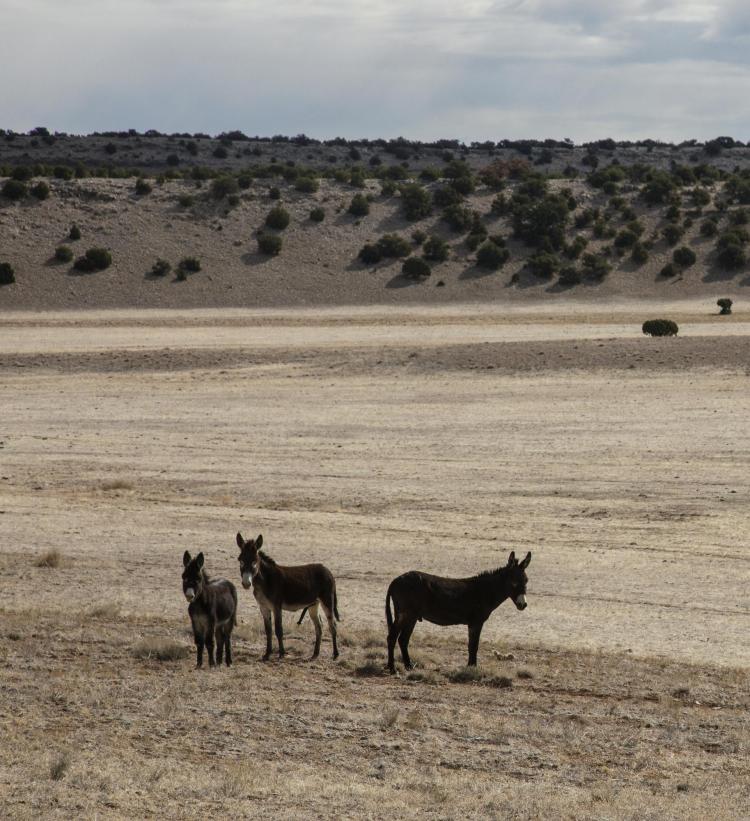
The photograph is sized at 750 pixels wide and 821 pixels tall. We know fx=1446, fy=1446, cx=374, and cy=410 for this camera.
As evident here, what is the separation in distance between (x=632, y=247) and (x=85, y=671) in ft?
243

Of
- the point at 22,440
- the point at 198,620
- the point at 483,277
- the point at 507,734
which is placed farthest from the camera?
the point at 483,277

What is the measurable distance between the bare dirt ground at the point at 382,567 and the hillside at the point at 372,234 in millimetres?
27087

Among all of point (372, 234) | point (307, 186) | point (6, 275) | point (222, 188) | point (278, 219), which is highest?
point (307, 186)

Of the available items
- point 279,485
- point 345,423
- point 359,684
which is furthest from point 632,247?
point 359,684

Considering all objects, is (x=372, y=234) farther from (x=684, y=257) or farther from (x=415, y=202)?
(x=684, y=257)

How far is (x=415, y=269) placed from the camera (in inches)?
3083

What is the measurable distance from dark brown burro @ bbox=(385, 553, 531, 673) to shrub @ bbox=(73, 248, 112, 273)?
6418 centimetres

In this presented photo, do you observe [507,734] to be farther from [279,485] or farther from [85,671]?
[279,485]

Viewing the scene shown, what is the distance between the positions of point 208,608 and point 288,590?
0.94 metres

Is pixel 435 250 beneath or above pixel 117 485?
above

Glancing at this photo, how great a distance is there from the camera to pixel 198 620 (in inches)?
535

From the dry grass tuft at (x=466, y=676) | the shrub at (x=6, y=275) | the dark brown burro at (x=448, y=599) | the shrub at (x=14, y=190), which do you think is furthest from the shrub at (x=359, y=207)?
the dry grass tuft at (x=466, y=676)

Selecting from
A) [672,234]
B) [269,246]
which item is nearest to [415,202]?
[269,246]

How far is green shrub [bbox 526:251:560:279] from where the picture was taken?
7938 centimetres
